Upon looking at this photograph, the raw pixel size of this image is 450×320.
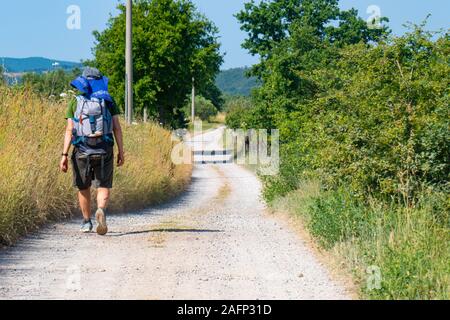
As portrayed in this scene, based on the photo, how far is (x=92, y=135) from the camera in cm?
980

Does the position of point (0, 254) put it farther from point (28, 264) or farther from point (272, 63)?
point (272, 63)

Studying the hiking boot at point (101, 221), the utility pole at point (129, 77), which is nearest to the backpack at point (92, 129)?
the hiking boot at point (101, 221)

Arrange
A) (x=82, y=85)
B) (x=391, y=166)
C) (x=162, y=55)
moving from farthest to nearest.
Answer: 1. (x=162, y=55)
2. (x=82, y=85)
3. (x=391, y=166)

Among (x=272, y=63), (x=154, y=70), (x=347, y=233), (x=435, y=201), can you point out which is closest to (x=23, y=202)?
(x=347, y=233)

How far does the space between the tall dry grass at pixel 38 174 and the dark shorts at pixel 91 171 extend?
69 centimetres

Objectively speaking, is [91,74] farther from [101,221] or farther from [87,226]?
[87,226]

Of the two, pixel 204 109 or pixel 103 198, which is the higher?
pixel 204 109

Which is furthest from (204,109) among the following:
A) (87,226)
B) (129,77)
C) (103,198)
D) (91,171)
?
(103,198)

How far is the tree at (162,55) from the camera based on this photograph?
46.1 meters

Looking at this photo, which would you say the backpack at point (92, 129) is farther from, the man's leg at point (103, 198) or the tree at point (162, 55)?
the tree at point (162, 55)

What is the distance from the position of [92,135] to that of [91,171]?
1.89ft

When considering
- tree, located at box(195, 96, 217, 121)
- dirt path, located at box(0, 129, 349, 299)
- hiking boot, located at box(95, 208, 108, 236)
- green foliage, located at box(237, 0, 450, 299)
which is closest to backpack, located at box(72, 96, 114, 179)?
hiking boot, located at box(95, 208, 108, 236)

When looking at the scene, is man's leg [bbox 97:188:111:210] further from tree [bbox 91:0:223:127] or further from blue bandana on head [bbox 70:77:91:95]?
tree [bbox 91:0:223:127]

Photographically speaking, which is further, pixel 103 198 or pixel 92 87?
pixel 103 198
